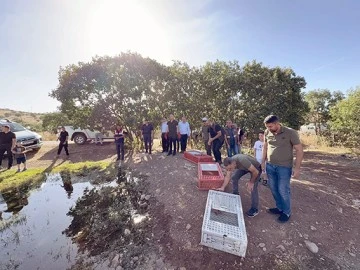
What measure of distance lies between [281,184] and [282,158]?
0.48m

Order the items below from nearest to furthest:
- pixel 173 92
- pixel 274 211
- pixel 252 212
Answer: pixel 252 212 < pixel 274 211 < pixel 173 92

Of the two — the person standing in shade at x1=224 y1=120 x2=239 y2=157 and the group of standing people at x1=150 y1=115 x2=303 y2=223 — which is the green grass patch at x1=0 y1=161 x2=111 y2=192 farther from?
the group of standing people at x1=150 y1=115 x2=303 y2=223

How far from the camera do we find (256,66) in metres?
11.9

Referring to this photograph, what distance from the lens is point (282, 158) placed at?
385 centimetres

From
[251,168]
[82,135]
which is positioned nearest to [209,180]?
[251,168]

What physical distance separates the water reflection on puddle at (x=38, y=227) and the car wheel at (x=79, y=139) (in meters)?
7.42

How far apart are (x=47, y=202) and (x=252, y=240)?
5272 millimetres

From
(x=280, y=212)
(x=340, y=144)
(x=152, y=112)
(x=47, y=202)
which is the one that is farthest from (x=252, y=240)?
(x=340, y=144)

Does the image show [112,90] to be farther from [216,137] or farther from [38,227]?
[38,227]

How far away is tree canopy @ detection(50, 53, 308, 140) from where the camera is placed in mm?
10875

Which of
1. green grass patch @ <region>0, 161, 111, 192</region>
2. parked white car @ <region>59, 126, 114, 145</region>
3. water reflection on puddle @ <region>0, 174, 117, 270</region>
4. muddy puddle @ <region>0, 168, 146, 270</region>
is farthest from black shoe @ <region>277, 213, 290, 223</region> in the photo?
parked white car @ <region>59, 126, 114, 145</region>

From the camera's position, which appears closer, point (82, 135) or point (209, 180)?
point (209, 180)

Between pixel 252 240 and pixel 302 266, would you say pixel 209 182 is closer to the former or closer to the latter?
pixel 252 240

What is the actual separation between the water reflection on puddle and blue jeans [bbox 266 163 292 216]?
3.71 meters
